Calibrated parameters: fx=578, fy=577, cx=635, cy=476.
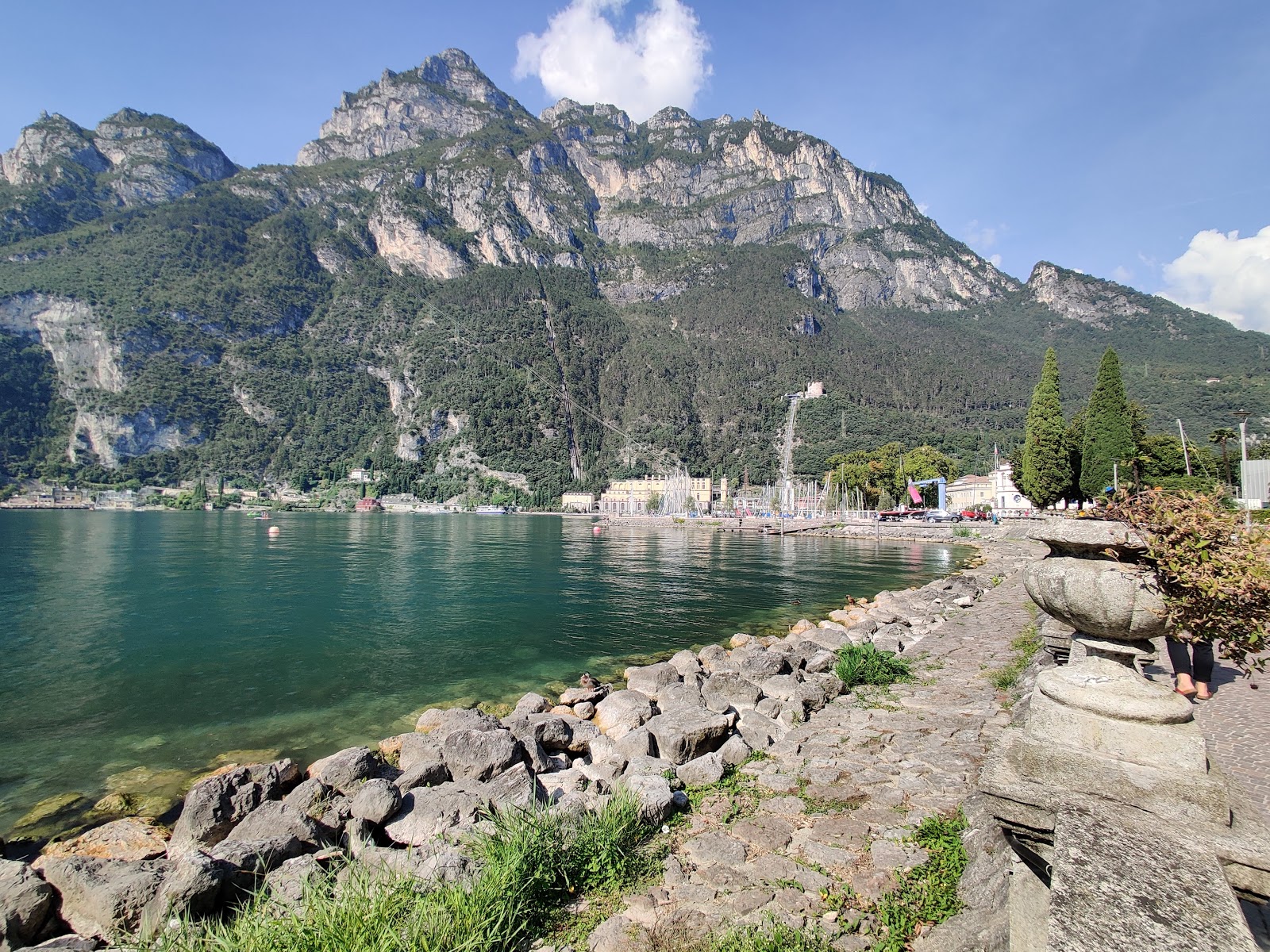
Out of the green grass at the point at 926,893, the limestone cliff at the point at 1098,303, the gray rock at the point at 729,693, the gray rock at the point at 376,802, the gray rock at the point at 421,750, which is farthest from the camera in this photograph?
the limestone cliff at the point at 1098,303

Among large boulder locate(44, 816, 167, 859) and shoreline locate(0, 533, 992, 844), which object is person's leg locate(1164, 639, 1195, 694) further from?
large boulder locate(44, 816, 167, 859)

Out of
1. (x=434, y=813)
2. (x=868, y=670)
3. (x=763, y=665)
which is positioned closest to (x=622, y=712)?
(x=763, y=665)

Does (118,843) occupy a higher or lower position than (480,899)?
lower

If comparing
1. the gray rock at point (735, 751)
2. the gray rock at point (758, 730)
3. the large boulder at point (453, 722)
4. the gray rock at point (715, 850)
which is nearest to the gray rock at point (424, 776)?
A: the large boulder at point (453, 722)

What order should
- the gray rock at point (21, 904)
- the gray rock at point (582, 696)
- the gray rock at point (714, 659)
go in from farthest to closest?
the gray rock at point (714, 659), the gray rock at point (582, 696), the gray rock at point (21, 904)

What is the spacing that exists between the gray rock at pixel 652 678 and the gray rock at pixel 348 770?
441cm

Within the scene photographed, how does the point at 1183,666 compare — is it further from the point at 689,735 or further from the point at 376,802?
the point at 376,802

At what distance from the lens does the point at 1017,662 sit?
28.6 feet

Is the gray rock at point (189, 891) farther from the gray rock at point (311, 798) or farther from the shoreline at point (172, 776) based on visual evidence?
the shoreline at point (172, 776)

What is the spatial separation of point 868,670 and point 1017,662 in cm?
212

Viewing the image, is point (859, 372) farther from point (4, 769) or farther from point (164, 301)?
point (164, 301)

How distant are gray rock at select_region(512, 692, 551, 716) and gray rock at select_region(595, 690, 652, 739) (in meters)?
1.10

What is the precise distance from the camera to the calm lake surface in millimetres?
9797

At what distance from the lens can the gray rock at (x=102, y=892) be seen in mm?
4441
